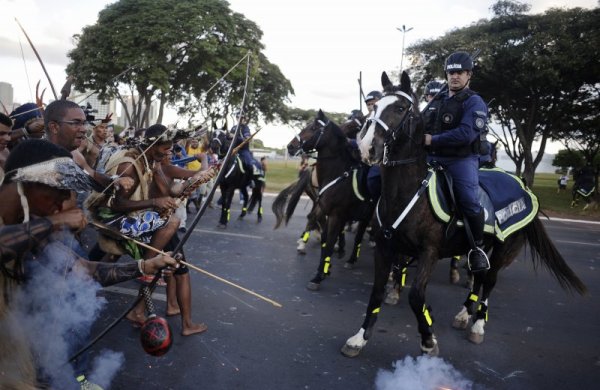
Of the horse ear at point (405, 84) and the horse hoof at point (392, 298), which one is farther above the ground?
the horse ear at point (405, 84)

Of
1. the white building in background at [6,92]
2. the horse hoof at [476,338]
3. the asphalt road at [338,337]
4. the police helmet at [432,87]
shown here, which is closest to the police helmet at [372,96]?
the police helmet at [432,87]

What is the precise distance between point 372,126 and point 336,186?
2.68 metres

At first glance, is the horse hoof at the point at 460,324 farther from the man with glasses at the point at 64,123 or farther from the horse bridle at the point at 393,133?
the man with glasses at the point at 64,123

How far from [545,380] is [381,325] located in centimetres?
158

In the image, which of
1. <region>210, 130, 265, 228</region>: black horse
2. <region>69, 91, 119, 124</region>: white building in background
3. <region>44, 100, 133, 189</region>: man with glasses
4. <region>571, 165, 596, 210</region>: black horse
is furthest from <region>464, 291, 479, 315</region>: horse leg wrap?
<region>571, 165, 596, 210</region>: black horse

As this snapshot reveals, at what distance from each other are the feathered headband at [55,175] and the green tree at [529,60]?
16708 mm

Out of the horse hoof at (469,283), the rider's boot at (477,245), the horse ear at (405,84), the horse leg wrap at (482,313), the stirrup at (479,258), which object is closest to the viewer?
the horse ear at (405,84)

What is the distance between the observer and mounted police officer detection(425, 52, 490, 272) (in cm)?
392

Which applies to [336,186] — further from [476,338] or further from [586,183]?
[586,183]

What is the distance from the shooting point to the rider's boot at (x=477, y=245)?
13.2 ft

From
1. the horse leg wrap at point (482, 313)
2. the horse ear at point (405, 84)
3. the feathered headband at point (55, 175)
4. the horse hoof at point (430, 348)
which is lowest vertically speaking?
the horse hoof at point (430, 348)

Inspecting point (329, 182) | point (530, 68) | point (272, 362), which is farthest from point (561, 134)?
point (272, 362)

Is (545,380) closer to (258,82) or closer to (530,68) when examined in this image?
(530,68)

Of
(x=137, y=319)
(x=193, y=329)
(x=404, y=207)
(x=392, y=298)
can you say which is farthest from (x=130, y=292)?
(x=404, y=207)
